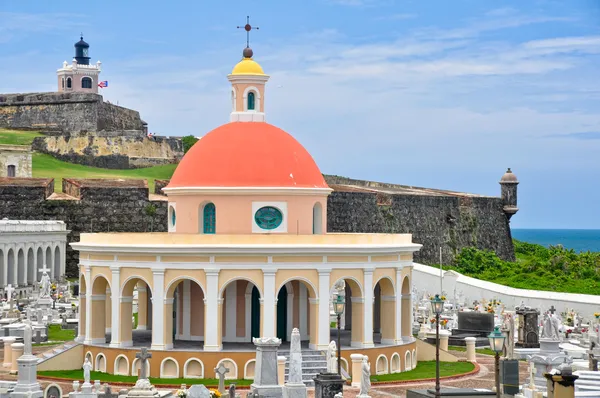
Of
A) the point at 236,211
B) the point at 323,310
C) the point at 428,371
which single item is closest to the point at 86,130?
the point at 236,211

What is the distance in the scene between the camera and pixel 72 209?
60.3 meters

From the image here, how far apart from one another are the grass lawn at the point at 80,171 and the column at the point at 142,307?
3985cm

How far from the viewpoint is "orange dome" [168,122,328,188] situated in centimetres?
3069

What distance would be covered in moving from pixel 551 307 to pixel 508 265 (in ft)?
76.1

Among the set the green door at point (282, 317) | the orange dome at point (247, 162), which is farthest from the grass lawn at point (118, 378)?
the orange dome at point (247, 162)

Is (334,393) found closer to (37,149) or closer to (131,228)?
A: (131,228)

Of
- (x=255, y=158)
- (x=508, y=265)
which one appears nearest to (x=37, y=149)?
(x=508, y=265)

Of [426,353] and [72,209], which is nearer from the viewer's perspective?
[426,353]

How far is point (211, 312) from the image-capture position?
28.8 metres

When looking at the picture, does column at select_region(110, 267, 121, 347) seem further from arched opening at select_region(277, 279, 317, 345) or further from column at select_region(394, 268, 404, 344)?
column at select_region(394, 268, 404, 344)

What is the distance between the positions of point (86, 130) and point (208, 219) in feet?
193

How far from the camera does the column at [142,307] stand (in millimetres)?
34188

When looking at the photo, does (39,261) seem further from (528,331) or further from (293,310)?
(528,331)

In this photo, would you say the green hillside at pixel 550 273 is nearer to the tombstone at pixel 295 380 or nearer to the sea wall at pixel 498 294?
the sea wall at pixel 498 294
